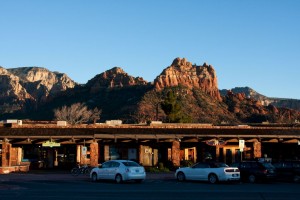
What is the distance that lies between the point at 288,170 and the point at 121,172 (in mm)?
10508

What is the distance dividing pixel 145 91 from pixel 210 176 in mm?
104321

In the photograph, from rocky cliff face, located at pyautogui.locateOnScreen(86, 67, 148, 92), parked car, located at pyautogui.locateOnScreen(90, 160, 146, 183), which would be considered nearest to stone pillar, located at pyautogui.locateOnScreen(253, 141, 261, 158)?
parked car, located at pyautogui.locateOnScreen(90, 160, 146, 183)

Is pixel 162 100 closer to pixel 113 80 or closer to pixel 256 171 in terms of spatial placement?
pixel 113 80

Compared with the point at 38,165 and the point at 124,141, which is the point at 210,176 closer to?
the point at 124,141

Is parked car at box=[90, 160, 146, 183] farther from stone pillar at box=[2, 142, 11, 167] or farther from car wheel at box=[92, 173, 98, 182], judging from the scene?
stone pillar at box=[2, 142, 11, 167]

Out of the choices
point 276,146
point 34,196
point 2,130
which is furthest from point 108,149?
point 34,196

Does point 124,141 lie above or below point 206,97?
below

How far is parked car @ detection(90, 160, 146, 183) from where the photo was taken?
81.1ft

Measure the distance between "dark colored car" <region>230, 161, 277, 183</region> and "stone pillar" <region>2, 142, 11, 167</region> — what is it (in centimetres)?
2195

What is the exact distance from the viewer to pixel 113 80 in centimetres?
15750

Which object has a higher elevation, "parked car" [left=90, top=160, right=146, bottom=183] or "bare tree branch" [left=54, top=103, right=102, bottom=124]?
"bare tree branch" [left=54, top=103, right=102, bottom=124]

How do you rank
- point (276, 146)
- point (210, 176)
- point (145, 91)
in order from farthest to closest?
point (145, 91) < point (276, 146) < point (210, 176)

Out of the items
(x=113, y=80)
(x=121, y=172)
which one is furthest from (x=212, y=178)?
(x=113, y=80)

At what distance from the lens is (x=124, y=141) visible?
41.1 metres
